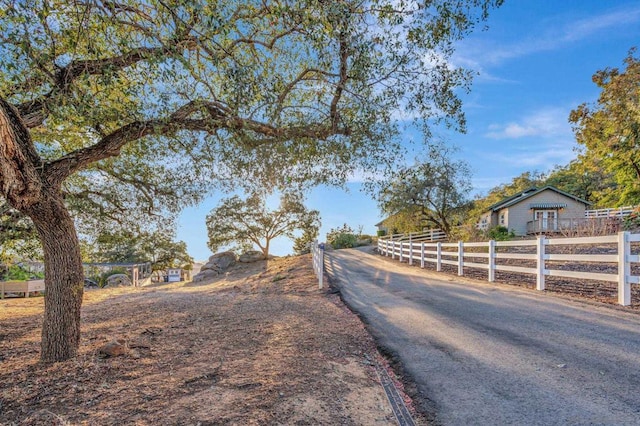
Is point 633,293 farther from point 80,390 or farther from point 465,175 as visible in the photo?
point 465,175

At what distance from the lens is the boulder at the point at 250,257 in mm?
25250

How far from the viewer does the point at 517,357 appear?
10.5 ft

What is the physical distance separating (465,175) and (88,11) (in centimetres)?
2564

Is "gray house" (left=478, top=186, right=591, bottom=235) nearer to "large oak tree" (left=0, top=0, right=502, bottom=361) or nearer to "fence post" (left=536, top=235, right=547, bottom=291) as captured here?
"fence post" (left=536, top=235, right=547, bottom=291)

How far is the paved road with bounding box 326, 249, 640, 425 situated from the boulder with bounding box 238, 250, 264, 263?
2013 centimetres

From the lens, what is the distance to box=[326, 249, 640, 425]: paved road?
225 centimetres

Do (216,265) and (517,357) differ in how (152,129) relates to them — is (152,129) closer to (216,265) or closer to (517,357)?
(517,357)

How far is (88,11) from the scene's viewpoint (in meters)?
3.50

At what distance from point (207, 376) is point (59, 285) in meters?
2.24

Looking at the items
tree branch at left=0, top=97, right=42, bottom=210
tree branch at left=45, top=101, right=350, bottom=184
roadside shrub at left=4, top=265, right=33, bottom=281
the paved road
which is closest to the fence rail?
the paved road

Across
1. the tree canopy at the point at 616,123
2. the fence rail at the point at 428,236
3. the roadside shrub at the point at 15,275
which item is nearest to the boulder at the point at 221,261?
the roadside shrub at the point at 15,275

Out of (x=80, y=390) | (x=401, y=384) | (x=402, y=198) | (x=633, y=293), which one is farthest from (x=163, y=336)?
(x=402, y=198)

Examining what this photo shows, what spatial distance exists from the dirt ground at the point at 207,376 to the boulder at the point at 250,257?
19914 millimetres

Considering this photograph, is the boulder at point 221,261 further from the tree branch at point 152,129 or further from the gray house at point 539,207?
the gray house at point 539,207
